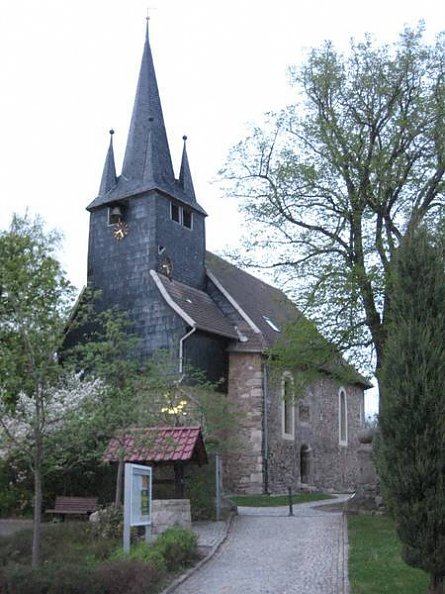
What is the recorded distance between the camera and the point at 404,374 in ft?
32.0

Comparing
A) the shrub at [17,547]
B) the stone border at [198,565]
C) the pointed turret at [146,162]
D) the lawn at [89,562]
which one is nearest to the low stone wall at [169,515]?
the stone border at [198,565]

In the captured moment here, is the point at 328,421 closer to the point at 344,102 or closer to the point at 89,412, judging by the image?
the point at 344,102

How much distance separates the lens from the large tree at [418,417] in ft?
30.5

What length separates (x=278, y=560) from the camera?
41.8ft

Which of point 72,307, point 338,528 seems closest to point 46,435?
point 72,307

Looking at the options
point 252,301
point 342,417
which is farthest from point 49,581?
point 342,417

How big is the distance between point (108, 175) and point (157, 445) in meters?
16.4

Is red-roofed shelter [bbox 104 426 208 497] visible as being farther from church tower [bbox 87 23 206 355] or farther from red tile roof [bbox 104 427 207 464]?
church tower [bbox 87 23 206 355]

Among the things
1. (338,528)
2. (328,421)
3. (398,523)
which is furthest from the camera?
(328,421)

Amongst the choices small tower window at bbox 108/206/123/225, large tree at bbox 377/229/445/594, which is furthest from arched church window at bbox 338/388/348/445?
large tree at bbox 377/229/445/594

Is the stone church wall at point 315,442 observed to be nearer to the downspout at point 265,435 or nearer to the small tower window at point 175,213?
the downspout at point 265,435

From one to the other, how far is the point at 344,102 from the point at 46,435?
1260 centimetres

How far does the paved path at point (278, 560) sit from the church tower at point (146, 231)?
9.99 metres

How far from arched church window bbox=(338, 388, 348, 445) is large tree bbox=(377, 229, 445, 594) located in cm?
2479
